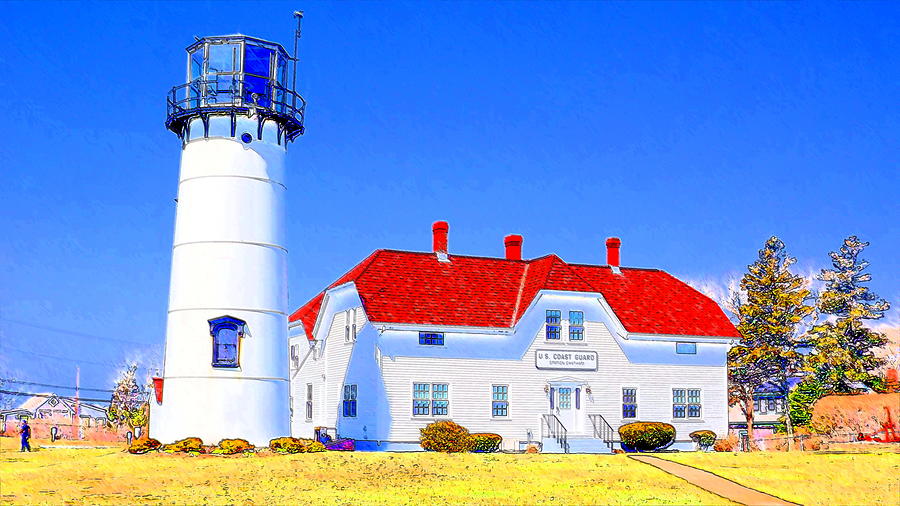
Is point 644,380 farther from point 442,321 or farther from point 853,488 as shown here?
point 853,488

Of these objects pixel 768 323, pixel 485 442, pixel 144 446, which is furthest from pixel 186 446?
pixel 768 323

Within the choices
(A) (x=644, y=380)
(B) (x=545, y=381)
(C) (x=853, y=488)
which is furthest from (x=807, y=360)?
(C) (x=853, y=488)

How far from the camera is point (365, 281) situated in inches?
1615

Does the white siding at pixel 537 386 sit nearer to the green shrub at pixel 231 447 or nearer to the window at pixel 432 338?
the window at pixel 432 338

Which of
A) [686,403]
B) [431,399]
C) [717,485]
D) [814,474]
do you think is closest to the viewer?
[717,485]

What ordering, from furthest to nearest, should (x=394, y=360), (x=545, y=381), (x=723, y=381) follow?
(x=723, y=381) < (x=545, y=381) < (x=394, y=360)

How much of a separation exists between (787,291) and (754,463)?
22641 millimetres

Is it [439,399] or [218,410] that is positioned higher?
[439,399]

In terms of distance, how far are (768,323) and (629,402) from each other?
13.9m

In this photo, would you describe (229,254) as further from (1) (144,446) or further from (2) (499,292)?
(2) (499,292)

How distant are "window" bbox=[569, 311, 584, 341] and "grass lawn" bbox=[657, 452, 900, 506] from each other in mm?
7617

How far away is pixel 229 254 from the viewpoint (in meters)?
34.7

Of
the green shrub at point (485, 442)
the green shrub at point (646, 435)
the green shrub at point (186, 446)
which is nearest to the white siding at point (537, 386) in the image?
the green shrub at point (485, 442)

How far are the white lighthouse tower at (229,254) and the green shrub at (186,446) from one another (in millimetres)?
439
